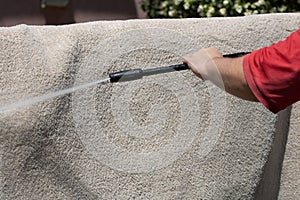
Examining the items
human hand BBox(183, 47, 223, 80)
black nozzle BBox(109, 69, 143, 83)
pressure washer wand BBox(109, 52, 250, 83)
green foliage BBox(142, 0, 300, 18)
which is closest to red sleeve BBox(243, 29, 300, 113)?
human hand BBox(183, 47, 223, 80)

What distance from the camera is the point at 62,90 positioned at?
113 inches

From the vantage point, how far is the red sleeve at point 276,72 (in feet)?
7.10

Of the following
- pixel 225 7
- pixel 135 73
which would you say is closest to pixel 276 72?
pixel 135 73

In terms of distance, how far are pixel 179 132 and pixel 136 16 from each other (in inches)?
117

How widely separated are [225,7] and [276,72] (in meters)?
2.51

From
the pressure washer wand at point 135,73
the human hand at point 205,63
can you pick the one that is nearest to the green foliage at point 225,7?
the pressure washer wand at point 135,73

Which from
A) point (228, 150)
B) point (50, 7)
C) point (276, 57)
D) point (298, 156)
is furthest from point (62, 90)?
point (50, 7)

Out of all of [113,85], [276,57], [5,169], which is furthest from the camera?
[113,85]

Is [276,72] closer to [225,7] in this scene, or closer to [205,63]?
[205,63]

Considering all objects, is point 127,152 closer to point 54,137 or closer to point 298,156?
point 54,137

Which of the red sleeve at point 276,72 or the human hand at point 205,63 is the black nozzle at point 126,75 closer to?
the human hand at point 205,63

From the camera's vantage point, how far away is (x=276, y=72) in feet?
7.21

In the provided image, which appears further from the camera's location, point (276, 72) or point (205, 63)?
point (205, 63)

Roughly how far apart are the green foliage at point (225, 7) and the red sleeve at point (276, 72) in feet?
7.57
